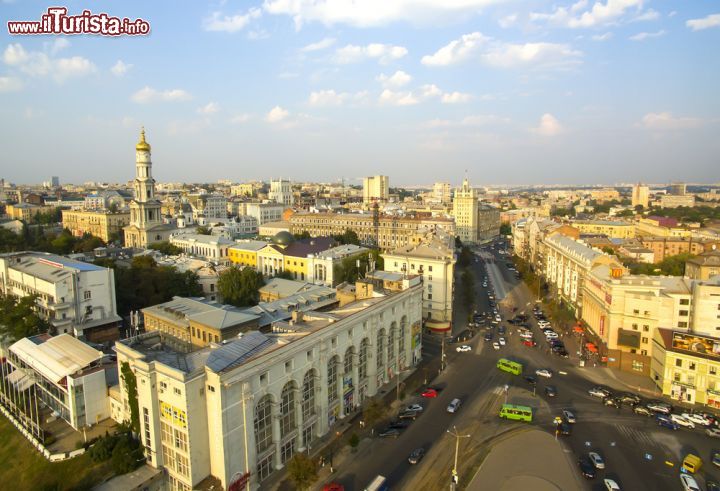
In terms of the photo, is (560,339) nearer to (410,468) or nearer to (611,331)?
(611,331)

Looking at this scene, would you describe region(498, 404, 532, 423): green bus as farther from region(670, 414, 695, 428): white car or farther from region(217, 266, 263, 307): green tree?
region(217, 266, 263, 307): green tree

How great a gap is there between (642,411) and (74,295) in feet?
164

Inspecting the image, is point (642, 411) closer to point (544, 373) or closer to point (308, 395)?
point (544, 373)

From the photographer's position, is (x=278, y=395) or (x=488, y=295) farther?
(x=488, y=295)

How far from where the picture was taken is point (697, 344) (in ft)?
113

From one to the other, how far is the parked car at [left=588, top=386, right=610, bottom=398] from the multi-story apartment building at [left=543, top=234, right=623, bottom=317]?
53.6 ft

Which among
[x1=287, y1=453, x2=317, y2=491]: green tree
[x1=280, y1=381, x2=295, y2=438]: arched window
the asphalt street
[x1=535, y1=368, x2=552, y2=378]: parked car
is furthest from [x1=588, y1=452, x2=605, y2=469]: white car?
[x1=280, y1=381, x2=295, y2=438]: arched window

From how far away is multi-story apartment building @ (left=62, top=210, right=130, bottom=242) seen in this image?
108 m

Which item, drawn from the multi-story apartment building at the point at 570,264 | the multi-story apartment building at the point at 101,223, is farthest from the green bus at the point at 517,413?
the multi-story apartment building at the point at 101,223

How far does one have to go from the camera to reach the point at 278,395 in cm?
2486

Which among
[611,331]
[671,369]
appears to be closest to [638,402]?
[671,369]

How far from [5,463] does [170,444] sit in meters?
14.5

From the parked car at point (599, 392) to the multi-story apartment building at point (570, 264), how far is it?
1633 centimetres

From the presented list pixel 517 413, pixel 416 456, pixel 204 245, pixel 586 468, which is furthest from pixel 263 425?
pixel 204 245
